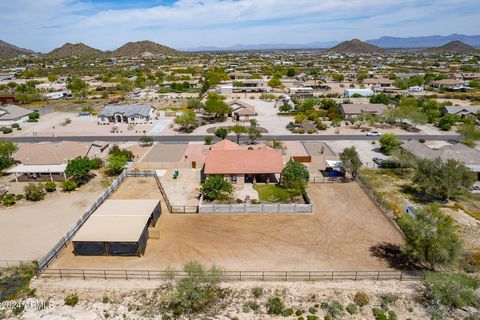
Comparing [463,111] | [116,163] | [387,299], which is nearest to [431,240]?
[387,299]

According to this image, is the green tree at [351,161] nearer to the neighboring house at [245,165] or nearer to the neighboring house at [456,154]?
the neighboring house at [245,165]

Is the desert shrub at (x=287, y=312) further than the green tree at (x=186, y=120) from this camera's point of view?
No

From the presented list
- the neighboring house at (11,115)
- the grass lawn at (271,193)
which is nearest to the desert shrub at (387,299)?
the grass lawn at (271,193)

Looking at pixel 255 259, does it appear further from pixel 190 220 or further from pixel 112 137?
pixel 112 137

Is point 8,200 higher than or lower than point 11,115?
lower

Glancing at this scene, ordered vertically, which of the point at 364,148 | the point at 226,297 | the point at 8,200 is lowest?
the point at 226,297

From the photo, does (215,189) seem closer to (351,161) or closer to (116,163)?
(116,163)
